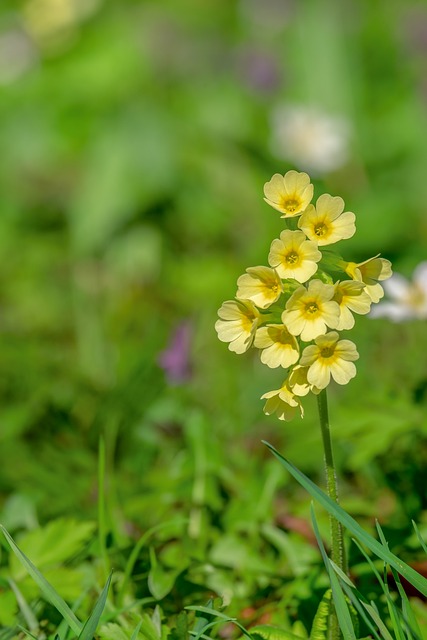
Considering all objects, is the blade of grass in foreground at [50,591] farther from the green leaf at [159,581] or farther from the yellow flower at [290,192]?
the yellow flower at [290,192]

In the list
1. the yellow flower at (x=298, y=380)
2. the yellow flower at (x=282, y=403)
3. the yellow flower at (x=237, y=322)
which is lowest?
the yellow flower at (x=282, y=403)

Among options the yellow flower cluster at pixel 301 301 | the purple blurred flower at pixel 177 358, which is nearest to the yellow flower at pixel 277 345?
the yellow flower cluster at pixel 301 301

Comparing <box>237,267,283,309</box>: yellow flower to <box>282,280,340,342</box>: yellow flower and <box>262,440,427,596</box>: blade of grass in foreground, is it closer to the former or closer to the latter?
<box>282,280,340,342</box>: yellow flower

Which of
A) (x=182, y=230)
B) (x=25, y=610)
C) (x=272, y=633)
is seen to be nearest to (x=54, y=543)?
(x=25, y=610)

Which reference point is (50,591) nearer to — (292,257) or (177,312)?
(292,257)

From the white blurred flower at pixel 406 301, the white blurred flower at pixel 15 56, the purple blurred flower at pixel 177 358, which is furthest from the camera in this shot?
the white blurred flower at pixel 15 56

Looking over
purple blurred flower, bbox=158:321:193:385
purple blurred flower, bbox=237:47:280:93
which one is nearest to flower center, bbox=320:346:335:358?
purple blurred flower, bbox=158:321:193:385
